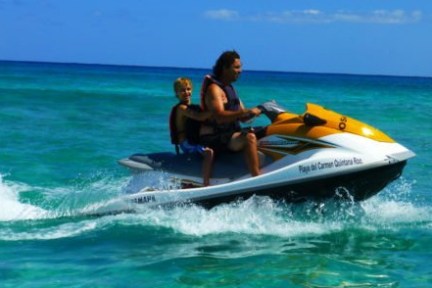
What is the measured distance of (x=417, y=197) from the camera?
8836 mm

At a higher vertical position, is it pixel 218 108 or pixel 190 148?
pixel 218 108

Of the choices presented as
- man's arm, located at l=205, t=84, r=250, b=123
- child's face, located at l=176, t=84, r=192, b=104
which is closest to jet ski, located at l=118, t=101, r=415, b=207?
man's arm, located at l=205, t=84, r=250, b=123

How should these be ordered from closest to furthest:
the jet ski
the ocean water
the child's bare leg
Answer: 1. the ocean water
2. the jet ski
3. the child's bare leg

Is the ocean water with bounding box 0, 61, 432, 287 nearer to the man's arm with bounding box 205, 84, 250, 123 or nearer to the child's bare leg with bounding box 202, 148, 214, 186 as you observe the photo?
the child's bare leg with bounding box 202, 148, 214, 186

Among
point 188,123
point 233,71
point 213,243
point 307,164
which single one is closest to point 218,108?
point 233,71

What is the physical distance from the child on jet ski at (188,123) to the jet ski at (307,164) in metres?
0.13

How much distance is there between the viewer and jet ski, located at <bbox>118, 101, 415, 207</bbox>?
598 cm

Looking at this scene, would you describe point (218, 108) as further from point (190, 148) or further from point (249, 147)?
point (190, 148)

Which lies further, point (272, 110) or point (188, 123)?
point (188, 123)

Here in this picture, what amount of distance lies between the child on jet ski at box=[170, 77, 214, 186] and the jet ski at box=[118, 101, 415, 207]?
13 cm

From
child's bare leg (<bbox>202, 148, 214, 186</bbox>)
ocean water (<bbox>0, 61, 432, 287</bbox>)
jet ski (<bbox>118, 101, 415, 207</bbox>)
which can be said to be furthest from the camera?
child's bare leg (<bbox>202, 148, 214, 186</bbox>)

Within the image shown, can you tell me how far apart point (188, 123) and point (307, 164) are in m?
1.10

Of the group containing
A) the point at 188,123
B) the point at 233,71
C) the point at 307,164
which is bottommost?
the point at 307,164

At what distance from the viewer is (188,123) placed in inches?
255
